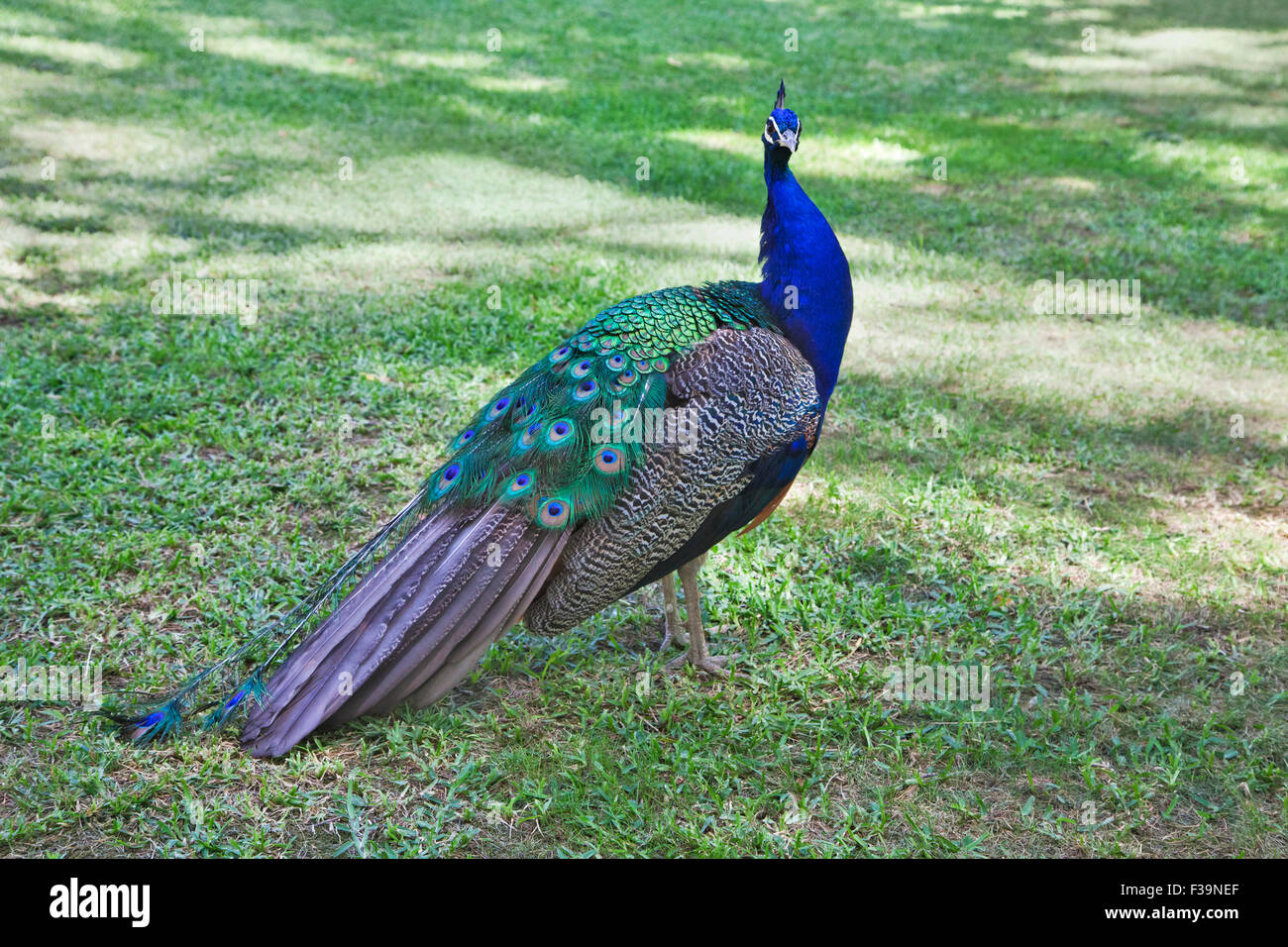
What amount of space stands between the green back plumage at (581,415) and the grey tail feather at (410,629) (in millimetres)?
116

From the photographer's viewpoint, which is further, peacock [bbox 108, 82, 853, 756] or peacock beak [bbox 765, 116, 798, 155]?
peacock beak [bbox 765, 116, 798, 155]

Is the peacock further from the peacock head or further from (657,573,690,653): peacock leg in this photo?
the peacock head

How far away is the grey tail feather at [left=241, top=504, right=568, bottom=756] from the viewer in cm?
343

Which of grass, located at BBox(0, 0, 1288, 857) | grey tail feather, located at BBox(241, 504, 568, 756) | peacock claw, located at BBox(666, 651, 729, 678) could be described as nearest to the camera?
grey tail feather, located at BBox(241, 504, 568, 756)

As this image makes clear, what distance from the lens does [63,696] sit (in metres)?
3.81

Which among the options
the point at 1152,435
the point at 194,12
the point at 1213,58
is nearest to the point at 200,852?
the point at 1152,435

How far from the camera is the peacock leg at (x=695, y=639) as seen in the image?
162 inches

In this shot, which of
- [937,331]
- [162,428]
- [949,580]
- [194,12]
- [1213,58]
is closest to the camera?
[949,580]

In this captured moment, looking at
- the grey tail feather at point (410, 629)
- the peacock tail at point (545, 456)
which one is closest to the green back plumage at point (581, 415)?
the peacock tail at point (545, 456)

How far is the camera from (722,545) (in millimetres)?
4906

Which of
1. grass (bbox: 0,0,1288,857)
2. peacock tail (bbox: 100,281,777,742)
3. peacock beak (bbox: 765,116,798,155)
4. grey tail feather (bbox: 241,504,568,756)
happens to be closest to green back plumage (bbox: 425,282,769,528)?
peacock tail (bbox: 100,281,777,742)

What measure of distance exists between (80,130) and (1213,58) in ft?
41.6

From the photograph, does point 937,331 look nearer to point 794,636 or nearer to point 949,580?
point 949,580

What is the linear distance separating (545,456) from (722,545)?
1510mm
